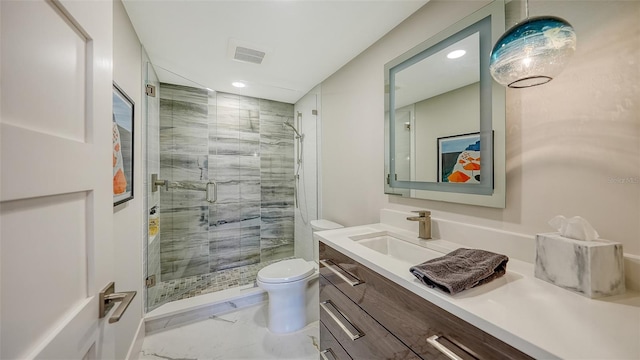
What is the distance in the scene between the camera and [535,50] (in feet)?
2.57

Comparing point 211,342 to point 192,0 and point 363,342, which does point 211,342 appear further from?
point 192,0

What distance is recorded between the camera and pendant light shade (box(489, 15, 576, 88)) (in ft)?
2.48

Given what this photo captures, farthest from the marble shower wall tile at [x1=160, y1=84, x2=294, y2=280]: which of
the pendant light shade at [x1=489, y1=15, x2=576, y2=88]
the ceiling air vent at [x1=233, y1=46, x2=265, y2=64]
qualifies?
the pendant light shade at [x1=489, y1=15, x2=576, y2=88]

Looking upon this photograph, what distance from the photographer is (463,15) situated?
120 centimetres

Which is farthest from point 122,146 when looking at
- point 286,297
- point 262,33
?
point 286,297

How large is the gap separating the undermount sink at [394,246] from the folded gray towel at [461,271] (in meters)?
0.33

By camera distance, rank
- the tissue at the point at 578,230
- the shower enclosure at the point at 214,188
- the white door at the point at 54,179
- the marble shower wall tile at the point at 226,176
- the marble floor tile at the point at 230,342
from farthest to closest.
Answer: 1. the marble shower wall tile at the point at 226,176
2. the shower enclosure at the point at 214,188
3. the marble floor tile at the point at 230,342
4. the tissue at the point at 578,230
5. the white door at the point at 54,179

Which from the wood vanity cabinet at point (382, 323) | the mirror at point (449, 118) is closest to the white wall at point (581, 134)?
the mirror at point (449, 118)

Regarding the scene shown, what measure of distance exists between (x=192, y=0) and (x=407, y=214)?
5.92 ft

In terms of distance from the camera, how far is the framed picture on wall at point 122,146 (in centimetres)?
124

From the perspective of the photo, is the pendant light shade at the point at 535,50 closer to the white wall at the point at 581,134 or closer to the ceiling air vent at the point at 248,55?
the white wall at the point at 581,134

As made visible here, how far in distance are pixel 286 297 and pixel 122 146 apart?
5.09ft

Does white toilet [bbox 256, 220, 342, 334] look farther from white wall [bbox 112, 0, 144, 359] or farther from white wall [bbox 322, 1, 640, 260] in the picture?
white wall [bbox 322, 1, 640, 260]

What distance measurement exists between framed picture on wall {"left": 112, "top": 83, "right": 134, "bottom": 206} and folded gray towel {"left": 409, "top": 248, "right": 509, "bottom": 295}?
1.52 m
